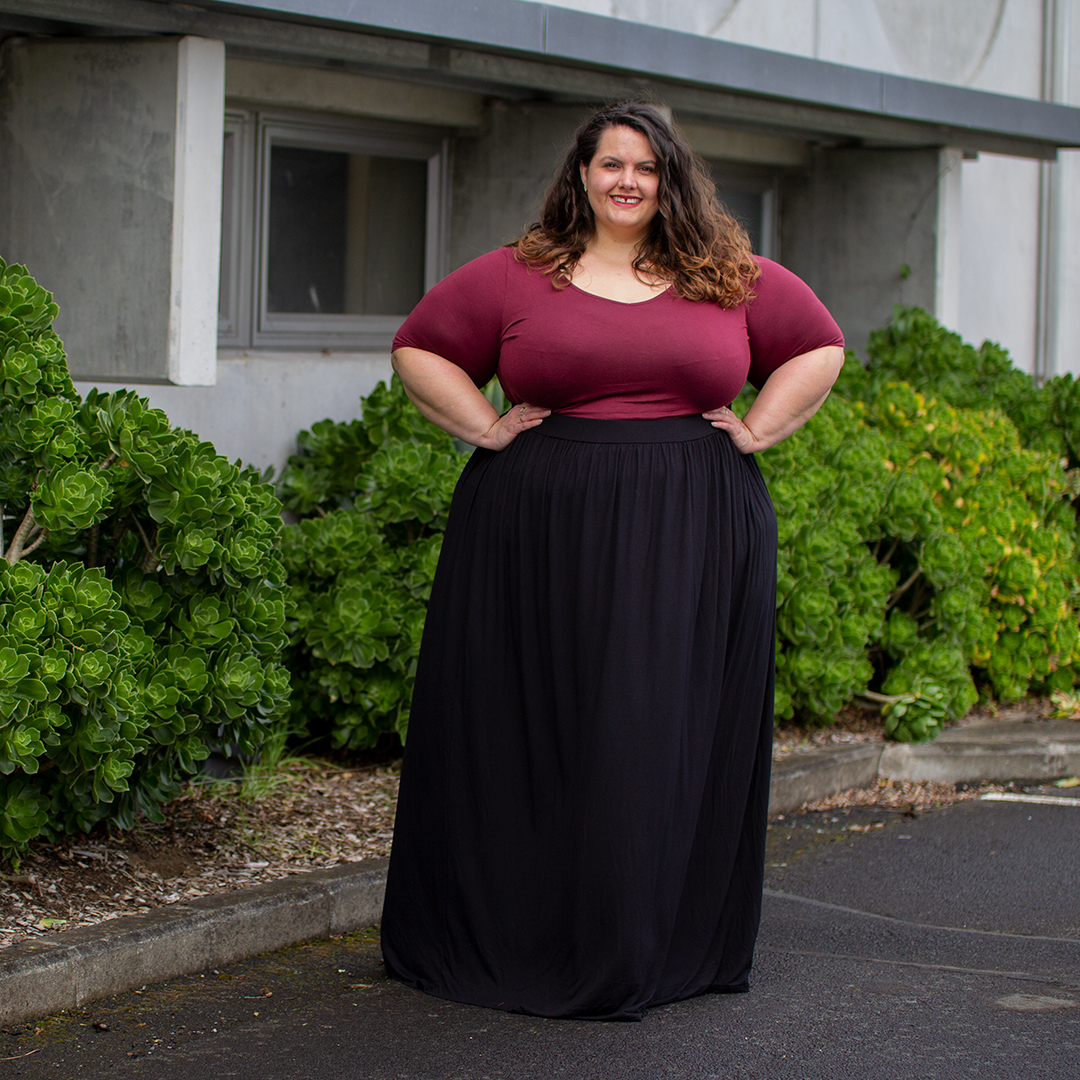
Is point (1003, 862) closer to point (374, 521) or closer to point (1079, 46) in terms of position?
point (374, 521)

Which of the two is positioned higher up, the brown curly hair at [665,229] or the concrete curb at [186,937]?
the brown curly hair at [665,229]

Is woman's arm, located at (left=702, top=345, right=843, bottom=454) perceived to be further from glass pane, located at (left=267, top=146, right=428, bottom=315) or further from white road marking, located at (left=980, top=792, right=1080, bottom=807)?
glass pane, located at (left=267, top=146, right=428, bottom=315)

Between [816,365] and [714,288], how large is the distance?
1.14ft

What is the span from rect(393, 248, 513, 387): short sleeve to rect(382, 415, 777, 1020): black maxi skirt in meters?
0.25

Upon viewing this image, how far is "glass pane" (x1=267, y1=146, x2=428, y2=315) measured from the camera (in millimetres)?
6645

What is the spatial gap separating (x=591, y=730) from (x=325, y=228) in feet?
12.6

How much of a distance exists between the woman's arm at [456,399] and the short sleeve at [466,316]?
0.03 m

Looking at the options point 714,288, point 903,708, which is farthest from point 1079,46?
point 714,288

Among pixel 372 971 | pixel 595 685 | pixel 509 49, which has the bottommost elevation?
pixel 372 971

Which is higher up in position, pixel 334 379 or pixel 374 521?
pixel 334 379

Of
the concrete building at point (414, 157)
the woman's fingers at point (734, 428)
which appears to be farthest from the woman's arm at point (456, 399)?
the concrete building at point (414, 157)

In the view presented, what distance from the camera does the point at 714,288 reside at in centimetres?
368

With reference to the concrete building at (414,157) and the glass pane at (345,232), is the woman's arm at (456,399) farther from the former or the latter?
the glass pane at (345,232)

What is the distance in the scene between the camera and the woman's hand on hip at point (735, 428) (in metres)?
3.75
